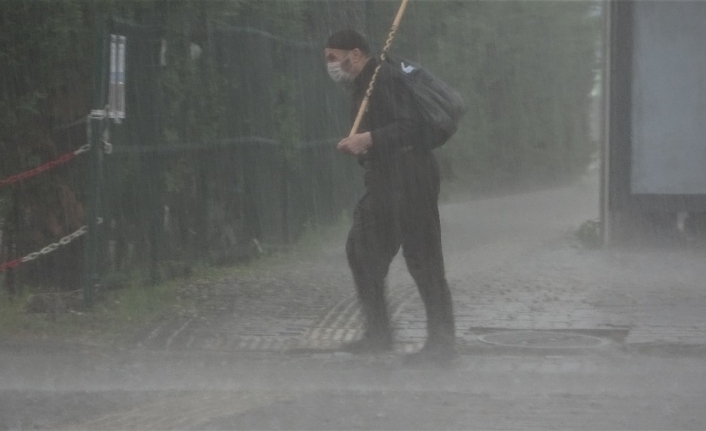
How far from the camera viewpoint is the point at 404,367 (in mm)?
7426

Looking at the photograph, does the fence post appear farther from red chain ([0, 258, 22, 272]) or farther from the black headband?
the black headband

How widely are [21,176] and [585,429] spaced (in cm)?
456

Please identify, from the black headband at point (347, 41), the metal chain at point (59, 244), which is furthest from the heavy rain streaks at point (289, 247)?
the metal chain at point (59, 244)

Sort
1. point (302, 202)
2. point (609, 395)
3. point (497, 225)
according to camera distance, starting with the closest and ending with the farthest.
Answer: point (609, 395) → point (302, 202) → point (497, 225)

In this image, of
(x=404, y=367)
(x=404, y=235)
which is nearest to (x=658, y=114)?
(x=404, y=235)

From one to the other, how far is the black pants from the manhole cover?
67 centimetres

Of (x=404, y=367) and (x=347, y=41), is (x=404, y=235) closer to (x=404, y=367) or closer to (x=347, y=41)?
(x=404, y=367)

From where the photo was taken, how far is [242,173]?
11.6 m

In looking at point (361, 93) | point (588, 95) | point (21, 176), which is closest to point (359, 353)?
point (361, 93)

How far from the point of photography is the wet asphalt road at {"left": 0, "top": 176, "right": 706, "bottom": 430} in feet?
20.4

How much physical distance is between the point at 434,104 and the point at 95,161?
102 inches

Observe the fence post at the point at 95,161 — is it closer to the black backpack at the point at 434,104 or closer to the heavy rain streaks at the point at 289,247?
the heavy rain streaks at the point at 289,247

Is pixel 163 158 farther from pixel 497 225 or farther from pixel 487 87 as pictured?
pixel 487 87

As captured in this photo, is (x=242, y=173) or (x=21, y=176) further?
(x=242, y=173)
